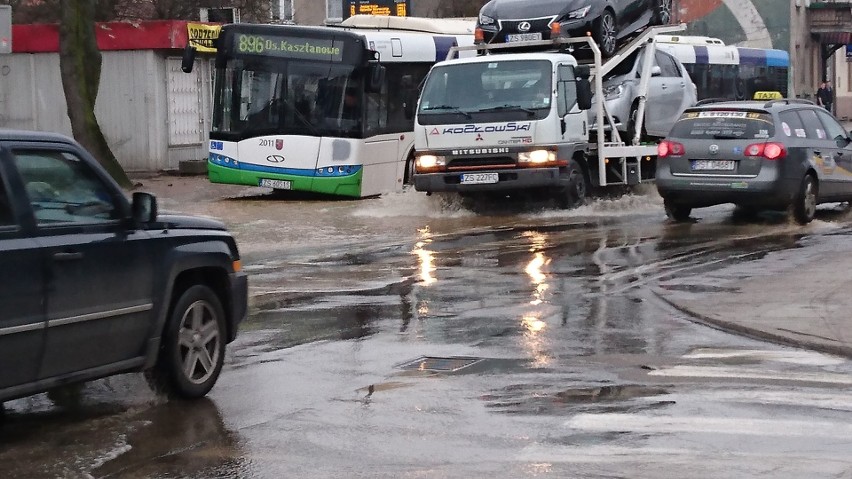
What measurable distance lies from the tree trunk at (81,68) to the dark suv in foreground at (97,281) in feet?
65.1

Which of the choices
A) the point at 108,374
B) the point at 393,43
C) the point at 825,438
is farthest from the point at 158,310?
the point at 393,43

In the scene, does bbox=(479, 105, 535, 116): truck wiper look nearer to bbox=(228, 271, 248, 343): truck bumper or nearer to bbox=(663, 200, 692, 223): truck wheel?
bbox=(663, 200, 692, 223): truck wheel

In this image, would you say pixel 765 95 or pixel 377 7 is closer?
pixel 765 95

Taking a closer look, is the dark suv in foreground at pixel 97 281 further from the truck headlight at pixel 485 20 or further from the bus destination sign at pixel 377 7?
the bus destination sign at pixel 377 7

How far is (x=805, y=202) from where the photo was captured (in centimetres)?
1847

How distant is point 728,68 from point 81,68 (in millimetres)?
14171

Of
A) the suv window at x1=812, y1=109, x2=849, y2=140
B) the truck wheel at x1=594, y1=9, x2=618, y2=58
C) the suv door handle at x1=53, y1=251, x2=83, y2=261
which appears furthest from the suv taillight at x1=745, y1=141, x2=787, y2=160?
the suv door handle at x1=53, y1=251, x2=83, y2=261

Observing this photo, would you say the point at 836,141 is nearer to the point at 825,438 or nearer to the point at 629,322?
the point at 629,322

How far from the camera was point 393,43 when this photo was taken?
26781 millimetres

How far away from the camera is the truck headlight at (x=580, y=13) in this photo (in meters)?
22.1

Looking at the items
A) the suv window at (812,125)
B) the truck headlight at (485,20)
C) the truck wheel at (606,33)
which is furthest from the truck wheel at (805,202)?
the truck headlight at (485,20)

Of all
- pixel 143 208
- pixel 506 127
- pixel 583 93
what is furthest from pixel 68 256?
pixel 583 93

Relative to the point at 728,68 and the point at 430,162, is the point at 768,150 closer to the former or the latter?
the point at 430,162

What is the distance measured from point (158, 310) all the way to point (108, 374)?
1.72 ft
